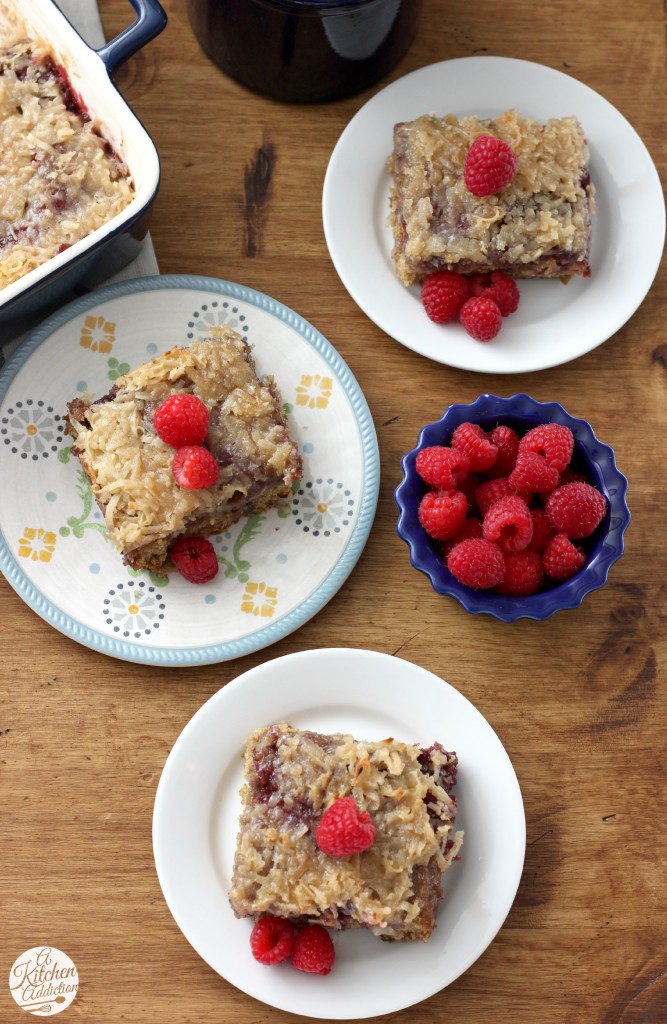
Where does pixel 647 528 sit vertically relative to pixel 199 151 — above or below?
below

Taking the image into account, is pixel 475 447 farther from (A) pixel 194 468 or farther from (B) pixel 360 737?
(B) pixel 360 737

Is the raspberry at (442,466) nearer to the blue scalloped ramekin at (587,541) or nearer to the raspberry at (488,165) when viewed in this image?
the blue scalloped ramekin at (587,541)

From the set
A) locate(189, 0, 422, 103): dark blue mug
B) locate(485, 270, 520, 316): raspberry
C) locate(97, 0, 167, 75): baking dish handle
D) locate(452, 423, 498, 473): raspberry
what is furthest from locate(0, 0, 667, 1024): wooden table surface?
locate(97, 0, 167, 75): baking dish handle

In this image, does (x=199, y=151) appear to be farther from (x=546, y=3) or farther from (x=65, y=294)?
(x=546, y=3)

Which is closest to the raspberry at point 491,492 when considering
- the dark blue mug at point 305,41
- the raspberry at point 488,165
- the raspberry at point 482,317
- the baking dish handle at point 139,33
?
the raspberry at point 482,317

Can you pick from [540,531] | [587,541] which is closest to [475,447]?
[540,531]

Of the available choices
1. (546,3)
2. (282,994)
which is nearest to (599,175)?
(546,3)

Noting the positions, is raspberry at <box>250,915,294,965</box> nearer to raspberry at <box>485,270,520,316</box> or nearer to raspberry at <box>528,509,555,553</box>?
raspberry at <box>528,509,555,553</box>
